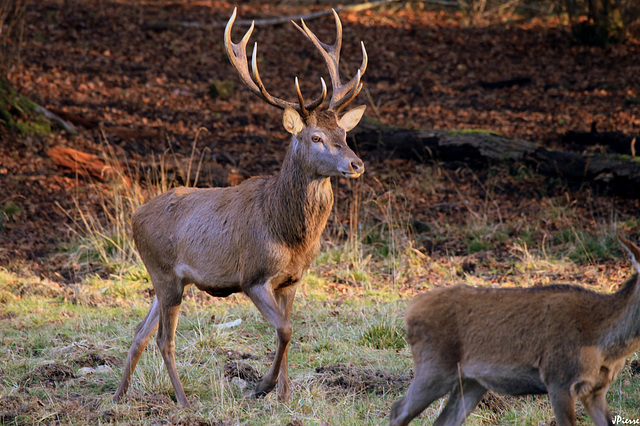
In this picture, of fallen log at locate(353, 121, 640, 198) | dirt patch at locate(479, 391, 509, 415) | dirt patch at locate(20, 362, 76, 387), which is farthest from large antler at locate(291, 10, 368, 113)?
fallen log at locate(353, 121, 640, 198)

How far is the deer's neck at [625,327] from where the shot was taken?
3.94 m

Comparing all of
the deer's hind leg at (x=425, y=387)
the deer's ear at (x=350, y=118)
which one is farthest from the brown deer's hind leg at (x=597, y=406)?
the deer's ear at (x=350, y=118)

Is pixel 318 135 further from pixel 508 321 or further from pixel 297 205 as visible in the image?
pixel 508 321

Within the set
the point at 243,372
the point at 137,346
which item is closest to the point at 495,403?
the point at 243,372

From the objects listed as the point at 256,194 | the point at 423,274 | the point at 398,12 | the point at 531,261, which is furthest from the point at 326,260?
the point at 398,12

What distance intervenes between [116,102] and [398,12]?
8.75 meters

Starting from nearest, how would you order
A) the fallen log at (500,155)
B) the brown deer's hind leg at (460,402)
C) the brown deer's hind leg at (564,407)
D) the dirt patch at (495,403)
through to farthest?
the brown deer's hind leg at (564,407) → the brown deer's hind leg at (460,402) → the dirt patch at (495,403) → the fallen log at (500,155)

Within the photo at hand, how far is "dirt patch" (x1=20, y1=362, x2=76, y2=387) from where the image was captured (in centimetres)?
554

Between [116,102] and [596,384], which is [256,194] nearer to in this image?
[596,384]

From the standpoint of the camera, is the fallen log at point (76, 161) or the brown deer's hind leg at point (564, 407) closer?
the brown deer's hind leg at point (564, 407)

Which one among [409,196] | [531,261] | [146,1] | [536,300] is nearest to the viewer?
[536,300]

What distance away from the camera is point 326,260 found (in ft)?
29.2

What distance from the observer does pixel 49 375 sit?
5.62 metres

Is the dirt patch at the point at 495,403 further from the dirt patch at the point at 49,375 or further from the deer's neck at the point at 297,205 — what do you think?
the dirt patch at the point at 49,375
